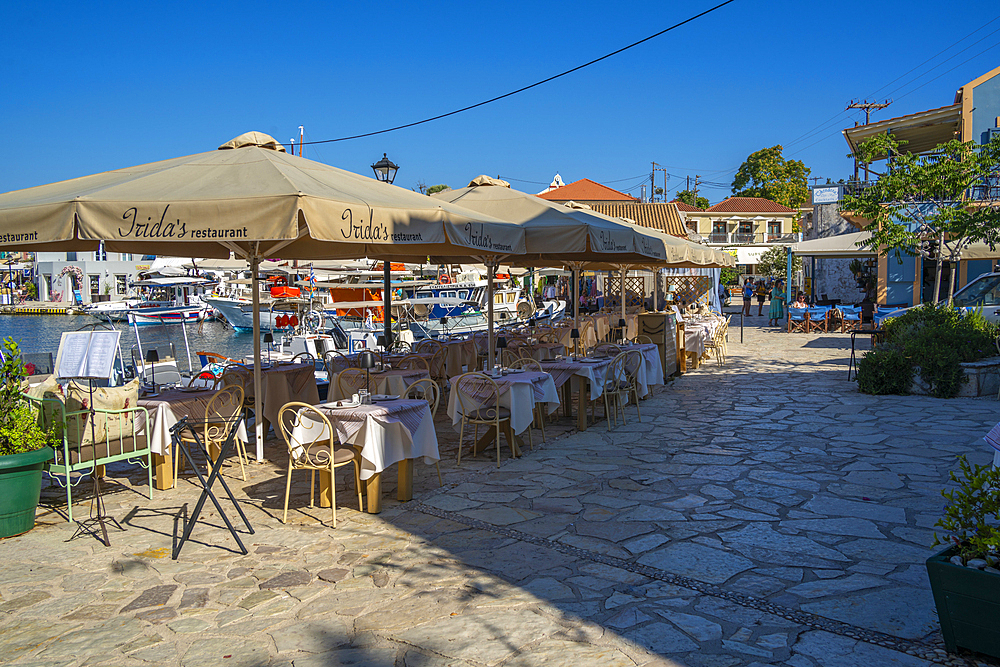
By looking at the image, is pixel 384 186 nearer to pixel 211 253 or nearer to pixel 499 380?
pixel 499 380

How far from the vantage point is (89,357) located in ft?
18.7

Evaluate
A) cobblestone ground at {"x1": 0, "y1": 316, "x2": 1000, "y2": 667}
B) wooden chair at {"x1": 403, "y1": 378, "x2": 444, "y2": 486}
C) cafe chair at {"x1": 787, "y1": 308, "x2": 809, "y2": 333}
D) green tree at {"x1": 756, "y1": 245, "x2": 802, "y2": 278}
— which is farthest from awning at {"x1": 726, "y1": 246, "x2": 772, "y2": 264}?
Result: wooden chair at {"x1": 403, "y1": 378, "x2": 444, "y2": 486}

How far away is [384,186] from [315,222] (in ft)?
7.16

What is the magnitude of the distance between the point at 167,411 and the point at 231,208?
239cm

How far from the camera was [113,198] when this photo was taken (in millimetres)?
4984

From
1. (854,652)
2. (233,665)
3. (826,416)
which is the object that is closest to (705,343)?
(826,416)

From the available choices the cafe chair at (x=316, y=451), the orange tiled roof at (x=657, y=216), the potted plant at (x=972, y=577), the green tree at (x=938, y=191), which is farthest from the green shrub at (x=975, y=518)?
the orange tiled roof at (x=657, y=216)

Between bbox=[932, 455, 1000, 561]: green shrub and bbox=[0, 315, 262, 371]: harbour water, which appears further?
bbox=[0, 315, 262, 371]: harbour water

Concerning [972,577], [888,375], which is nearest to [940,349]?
[888,375]

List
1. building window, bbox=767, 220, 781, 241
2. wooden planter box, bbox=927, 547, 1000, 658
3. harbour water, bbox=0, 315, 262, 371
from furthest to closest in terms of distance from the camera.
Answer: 1. building window, bbox=767, 220, 781, 241
2. harbour water, bbox=0, 315, 262, 371
3. wooden planter box, bbox=927, 547, 1000, 658

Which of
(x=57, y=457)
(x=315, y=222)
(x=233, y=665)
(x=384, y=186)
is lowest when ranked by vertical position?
(x=233, y=665)

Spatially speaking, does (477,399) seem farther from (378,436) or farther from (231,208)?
(231,208)

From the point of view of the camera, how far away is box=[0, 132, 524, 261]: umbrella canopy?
4801 mm

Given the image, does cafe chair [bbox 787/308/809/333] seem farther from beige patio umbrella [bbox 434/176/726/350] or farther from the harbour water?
the harbour water
